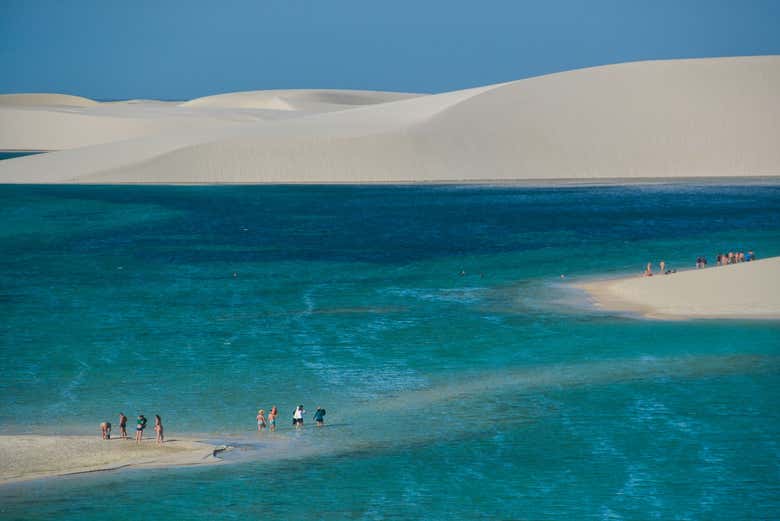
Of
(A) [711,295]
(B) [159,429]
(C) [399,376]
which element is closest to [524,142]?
(A) [711,295]

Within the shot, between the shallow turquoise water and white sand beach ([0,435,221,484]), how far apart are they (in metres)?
0.51

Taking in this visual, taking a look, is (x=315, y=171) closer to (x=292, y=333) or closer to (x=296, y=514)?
(x=292, y=333)

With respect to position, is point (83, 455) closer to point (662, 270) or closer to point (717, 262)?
point (662, 270)

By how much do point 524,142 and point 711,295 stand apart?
75919 mm

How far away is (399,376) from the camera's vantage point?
28641mm

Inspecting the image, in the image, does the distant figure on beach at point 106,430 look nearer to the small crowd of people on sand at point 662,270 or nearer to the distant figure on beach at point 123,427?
the distant figure on beach at point 123,427

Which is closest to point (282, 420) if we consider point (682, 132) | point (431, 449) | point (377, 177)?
point (431, 449)

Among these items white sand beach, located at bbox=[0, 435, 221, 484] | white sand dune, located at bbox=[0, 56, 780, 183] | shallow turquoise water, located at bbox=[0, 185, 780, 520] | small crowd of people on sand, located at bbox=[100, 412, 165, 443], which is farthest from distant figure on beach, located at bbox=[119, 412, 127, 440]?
white sand dune, located at bbox=[0, 56, 780, 183]

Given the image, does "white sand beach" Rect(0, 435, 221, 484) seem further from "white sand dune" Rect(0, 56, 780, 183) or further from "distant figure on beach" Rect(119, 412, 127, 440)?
"white sand dune" Rect(0, 56, 780, 183)

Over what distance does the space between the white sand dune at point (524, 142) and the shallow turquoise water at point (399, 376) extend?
161 feet

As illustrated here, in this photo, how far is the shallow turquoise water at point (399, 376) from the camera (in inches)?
779

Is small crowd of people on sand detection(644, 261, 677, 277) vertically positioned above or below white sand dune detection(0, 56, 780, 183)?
below

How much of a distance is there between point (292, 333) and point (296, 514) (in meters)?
15.9

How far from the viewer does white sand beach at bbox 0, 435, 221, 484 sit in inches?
814
